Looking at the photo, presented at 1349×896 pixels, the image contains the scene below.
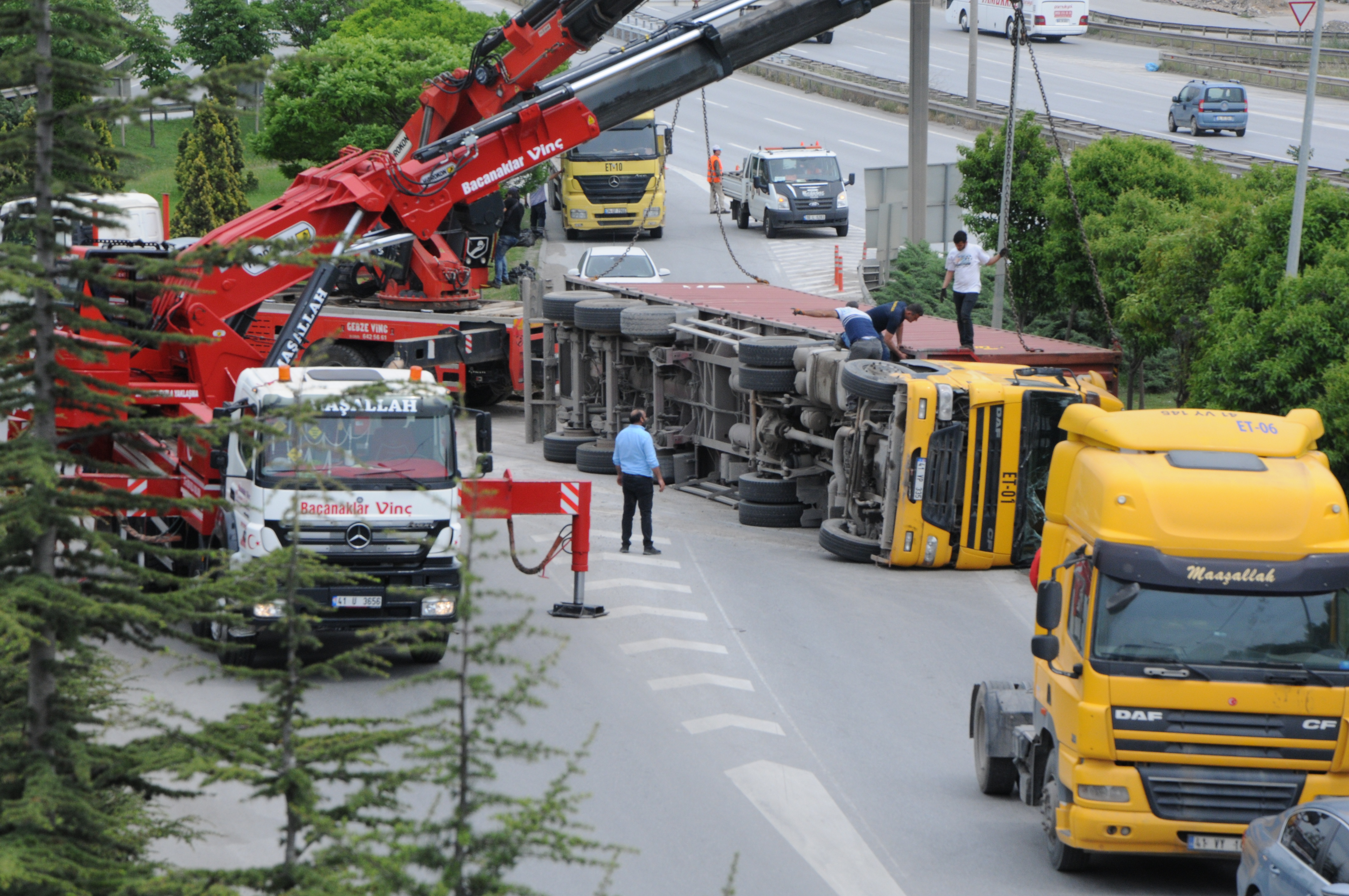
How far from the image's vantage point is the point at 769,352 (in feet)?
64.0

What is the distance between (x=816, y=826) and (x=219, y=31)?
5543 cm

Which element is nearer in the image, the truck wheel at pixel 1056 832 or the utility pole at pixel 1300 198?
the truck wheel at pixel 1056 832

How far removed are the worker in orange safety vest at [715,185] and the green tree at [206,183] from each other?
44.9 ft

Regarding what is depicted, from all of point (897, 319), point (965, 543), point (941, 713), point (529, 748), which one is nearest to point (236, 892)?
point (529, 748)

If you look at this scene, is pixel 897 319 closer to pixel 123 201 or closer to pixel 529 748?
pixel 123 201

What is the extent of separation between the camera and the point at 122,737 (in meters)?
8.91

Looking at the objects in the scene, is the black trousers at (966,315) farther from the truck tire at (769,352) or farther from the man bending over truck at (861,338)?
the truck tire at (769,352)

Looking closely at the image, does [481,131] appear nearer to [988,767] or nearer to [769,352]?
[769,352]

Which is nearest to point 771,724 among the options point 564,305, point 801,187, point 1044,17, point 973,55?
point 564,305

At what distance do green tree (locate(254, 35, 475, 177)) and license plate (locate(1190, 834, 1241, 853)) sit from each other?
35.6m

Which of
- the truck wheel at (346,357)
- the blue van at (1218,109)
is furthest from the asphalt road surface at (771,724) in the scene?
the blue van at (1218,109)

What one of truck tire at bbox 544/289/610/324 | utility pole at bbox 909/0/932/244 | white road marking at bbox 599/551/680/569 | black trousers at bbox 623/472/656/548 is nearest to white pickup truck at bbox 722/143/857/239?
utility pole at bbox 909/0/932/244

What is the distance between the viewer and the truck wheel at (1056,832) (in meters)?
9.51

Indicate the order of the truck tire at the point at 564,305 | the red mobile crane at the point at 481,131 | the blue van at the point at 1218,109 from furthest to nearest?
the blue van at the point at 1218,109
the truck tire at the point at 564,305
the red mobile crane at the point at 481,131
